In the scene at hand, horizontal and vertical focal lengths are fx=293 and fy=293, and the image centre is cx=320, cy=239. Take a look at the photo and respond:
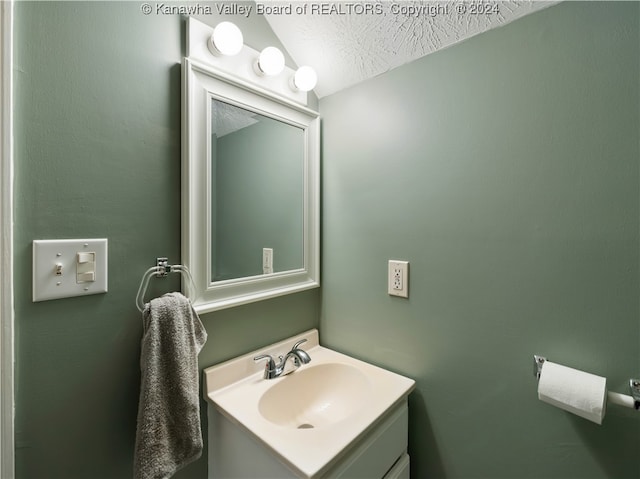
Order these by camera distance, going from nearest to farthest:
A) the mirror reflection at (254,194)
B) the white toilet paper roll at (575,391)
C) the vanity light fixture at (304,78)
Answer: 1. the white toilet paper roll at (575,391)
2. the mirror reflection at (254,194)
3. the vanity light fixture at (304,78)

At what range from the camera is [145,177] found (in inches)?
32.8

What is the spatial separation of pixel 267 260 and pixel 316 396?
1.83 ft

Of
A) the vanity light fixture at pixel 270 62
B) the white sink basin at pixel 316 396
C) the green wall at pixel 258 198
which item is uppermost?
the vanity light fixture at pixel 270 62

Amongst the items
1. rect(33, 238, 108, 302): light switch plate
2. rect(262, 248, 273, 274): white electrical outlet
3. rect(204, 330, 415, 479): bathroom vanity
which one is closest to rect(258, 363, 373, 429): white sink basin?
rect(204, 330, 415, 479): bathroom vanity

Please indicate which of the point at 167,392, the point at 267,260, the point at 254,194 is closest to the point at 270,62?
the point at 254,194

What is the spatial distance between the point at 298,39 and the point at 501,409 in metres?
1.44

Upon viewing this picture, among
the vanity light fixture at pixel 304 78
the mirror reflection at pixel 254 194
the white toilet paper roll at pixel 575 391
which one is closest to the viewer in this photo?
the white toilet paper roll at pixel 575 391

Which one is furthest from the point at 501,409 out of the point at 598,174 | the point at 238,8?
the point at 238,8

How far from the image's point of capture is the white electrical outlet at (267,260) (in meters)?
1.13

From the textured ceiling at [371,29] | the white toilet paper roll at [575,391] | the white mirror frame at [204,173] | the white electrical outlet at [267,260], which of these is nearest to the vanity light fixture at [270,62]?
the white mirror frame at [204,173]

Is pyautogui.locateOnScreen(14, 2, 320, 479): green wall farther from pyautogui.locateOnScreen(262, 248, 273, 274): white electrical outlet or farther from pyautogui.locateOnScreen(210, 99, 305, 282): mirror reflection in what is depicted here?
pyautogui.locateOnScreen(262, 248, 273, 274): white electrical outlet

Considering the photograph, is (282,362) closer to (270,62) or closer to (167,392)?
(167,392)

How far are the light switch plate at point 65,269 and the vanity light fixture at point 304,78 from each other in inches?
33.5

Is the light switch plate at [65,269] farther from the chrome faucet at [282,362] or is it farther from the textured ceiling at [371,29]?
the textured ceiling at [371,29]
